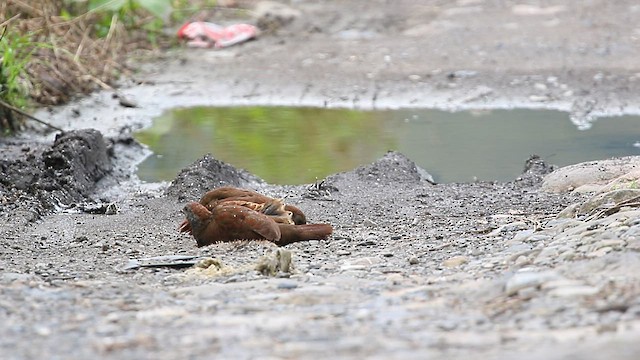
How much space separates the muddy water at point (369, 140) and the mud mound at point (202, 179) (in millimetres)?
781

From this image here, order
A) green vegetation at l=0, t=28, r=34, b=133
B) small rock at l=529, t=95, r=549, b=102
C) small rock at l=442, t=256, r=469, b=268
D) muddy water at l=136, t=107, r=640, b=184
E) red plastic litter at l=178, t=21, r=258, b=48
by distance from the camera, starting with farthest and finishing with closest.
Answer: red plastic litter at l=178, t=21, r=258, b=48
small rock at l=529, t=95, r=549, b=102
green vegetation at l=0, t=28, r=34, b=133
muddy water at l=136, t=107, r=640, b=184
small rock at l=442, t=256, r=469, b=268

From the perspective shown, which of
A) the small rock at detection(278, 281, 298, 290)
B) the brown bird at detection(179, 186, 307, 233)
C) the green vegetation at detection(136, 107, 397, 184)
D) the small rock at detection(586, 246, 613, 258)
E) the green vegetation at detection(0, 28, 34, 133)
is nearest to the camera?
the small rock at detection(586, 246, 613, 258)

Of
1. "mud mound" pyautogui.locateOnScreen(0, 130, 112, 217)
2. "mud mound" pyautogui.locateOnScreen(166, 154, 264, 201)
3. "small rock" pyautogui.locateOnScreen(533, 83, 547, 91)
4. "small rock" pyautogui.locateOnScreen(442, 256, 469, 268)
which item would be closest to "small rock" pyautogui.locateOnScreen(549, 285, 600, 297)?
"small rock" pyautogui.locateOnScreen(442, 256, 469, 268)

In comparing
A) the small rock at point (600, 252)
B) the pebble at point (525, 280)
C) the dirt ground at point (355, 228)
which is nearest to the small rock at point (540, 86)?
the dirt ground at point (355, 228)

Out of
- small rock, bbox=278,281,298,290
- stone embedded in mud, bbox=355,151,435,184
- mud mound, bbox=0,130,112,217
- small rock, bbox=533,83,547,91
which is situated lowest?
small rock, bbox=533,83,547,91

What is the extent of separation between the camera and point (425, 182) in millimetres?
7746

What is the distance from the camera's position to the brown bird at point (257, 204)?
5762mm

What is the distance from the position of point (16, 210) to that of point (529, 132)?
4638mm

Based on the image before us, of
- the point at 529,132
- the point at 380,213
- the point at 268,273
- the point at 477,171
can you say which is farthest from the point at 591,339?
the point at 529,132

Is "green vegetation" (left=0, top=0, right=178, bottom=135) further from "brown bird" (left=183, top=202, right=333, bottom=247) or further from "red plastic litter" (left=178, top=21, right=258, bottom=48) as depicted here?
"brown bird" (left=183, top=202, right=333, bottom=247)

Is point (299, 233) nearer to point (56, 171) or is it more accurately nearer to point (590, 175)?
point (590, 175)

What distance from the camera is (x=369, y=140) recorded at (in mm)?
9789

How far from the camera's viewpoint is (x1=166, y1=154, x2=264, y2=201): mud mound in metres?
7.27

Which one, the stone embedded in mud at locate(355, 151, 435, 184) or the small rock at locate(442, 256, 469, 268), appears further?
the stone embedded in mud at locate(355, 151, 435, 184)
